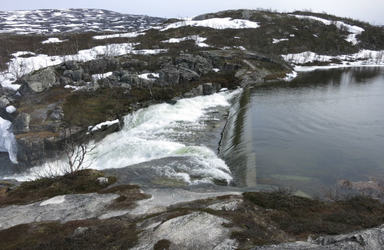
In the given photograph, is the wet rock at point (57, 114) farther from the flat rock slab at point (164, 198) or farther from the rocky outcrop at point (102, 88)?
the flat rock slab at point (164, 198)

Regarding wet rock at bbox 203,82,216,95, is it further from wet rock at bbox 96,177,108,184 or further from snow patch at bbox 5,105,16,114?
wet rock at bbox 96,177,108,184

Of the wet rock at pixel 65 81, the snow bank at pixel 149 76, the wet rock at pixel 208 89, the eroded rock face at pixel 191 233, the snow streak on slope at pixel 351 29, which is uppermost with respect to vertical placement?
the snow streak on slope at pixel 351 29

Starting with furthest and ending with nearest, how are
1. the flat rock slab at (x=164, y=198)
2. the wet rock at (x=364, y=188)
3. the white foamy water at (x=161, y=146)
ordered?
the white foamy water at (x=161, y=146) < the wet rock at (x=364, y=188) < the flat rock slab at (x=164, y=198)

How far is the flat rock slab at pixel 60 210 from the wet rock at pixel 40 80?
1325 inches

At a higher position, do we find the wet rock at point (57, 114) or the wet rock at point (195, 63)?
the wet rock at point (195, 63)

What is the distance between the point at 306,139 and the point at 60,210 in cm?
2541

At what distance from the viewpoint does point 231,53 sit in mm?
86125

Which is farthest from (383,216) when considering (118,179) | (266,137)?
(118,179)

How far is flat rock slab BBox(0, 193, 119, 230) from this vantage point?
15984 millimetres

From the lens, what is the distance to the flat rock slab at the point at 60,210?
1598 cm

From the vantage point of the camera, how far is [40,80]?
4688 centimetres

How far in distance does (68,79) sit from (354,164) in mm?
50925

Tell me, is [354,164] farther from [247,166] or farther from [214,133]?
[214,133]

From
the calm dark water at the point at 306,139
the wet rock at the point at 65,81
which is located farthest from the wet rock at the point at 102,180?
the wet rock at the point at 65,81
